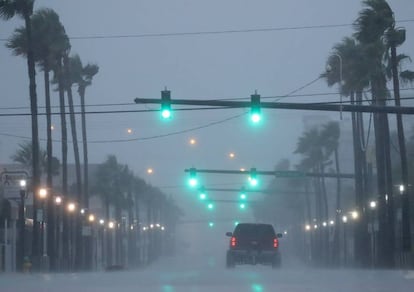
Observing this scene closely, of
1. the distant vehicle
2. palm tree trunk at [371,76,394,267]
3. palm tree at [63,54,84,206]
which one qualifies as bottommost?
the distant vehicle

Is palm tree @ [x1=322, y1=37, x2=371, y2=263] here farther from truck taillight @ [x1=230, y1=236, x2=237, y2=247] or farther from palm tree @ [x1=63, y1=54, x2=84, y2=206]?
palm tree @ [x1=63, y1=54, x2=84, y2=206]

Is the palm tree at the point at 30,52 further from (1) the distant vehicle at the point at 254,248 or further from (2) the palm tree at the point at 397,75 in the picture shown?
(2) the palm tree at the point at 397,75

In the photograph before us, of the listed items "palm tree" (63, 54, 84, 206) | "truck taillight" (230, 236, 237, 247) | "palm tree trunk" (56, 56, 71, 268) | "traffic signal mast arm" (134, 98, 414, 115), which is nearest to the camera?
"traffic signal mast arm" (134, 98, 414, 115)

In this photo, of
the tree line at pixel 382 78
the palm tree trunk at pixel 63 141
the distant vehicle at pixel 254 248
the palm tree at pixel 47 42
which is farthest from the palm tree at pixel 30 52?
the tree line at pixel 382 78

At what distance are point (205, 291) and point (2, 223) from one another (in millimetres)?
42960

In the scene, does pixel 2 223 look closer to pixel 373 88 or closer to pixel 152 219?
pixel 373 88

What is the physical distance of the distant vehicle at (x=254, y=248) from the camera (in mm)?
42750

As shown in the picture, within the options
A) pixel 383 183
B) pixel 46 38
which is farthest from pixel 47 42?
pixel 383 183

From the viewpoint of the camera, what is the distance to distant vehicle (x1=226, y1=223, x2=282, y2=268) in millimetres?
42750

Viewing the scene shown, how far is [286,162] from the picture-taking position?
141750 millimetres

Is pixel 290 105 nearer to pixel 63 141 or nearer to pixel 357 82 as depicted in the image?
pixel 357 82

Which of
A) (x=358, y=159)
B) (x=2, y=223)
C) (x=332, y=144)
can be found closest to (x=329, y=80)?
(x=358, y=159)

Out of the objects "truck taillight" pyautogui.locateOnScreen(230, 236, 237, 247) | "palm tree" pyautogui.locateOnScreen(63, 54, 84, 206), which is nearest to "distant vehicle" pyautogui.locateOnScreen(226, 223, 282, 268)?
"truck taillight" pyautogui.locateOnScreen(230, 236, 237, 247)

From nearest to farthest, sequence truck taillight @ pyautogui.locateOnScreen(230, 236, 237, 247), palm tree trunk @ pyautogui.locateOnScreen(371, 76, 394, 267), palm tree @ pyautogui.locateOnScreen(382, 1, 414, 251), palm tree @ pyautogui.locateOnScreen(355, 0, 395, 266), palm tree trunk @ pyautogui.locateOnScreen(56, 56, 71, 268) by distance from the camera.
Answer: truck taillight @ pyautogui.locateOnScreen(230, 236, 237, 247) < palm tree @ pyautogui.locateOnScreen(382, 1, 414, 251) < palm tree @ pyautogui.locateOnScreen(355, 0, 395, 266) < palm tree trunk @ pyautogui.locateOnScreen(371, 76, 394, 267) < palm tree trunk @ pyautogui.locateOnScreen(56, 56, 71, 268)
